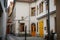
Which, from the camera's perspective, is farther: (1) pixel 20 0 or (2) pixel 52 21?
(1) pixel 20 0

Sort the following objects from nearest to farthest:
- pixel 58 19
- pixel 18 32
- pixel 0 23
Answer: pixel 58 19 < pixel 0 23 < pixel 18 32

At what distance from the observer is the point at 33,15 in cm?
2547

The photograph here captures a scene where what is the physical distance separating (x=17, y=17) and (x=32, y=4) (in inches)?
141

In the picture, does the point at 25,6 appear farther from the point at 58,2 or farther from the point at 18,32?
the point at 58,2

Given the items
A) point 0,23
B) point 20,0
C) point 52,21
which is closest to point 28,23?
point 20,0

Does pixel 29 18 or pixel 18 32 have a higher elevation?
pixel 29 18

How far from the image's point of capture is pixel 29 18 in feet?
84.2

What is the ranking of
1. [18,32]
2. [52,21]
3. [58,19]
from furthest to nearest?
[18,32]
[52,21]
[58,19]

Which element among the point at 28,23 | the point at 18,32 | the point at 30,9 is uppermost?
the point at 30,9

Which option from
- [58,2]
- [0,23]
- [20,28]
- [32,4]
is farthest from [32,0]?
[58,2]

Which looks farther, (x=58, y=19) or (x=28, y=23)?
(x=28, y=23)

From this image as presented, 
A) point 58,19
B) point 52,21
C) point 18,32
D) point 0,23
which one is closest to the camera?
point 58,19

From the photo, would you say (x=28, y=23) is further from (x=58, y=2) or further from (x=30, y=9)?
(x=58, y=2)

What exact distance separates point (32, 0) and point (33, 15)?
266 centimetres
